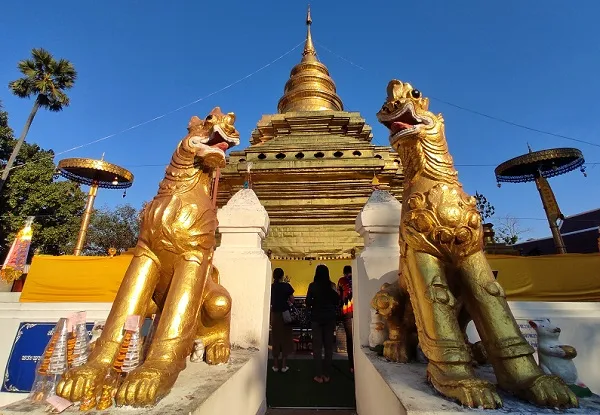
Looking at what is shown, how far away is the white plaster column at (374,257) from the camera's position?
10.5ft

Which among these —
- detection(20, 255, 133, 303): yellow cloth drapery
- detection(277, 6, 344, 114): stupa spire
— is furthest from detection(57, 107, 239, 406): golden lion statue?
detection(277, 6, 344, 114): stupa spire

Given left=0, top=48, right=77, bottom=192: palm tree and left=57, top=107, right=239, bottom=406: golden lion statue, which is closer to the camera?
left=57, top=107, right=239, bottom=406: golden lion statue

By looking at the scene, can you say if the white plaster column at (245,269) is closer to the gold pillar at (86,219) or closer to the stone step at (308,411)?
the stone step at (308,411)

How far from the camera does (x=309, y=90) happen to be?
1711cm

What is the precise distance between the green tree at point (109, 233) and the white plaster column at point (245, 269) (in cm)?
2793

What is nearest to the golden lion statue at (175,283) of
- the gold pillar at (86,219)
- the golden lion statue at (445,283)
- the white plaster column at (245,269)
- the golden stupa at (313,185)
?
the white plaster column at (245,269)

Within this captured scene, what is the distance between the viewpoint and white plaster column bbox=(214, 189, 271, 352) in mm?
3172

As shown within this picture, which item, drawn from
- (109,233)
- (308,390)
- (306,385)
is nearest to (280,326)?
(306,385)

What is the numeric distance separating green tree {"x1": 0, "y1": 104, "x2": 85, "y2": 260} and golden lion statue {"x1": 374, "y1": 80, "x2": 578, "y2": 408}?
23.6m

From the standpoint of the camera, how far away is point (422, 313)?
200 centimetres

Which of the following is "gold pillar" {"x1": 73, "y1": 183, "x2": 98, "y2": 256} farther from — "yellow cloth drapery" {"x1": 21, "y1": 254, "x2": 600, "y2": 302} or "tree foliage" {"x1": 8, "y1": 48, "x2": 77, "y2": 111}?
"yellow cloth drapery" {"x1": 21, "y1": 254, "x2": 600, "y2": 302}

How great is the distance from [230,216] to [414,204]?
2.10m

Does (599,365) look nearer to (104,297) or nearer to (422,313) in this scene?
(422,313)

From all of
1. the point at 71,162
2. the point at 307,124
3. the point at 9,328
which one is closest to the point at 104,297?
the point at 9,328
